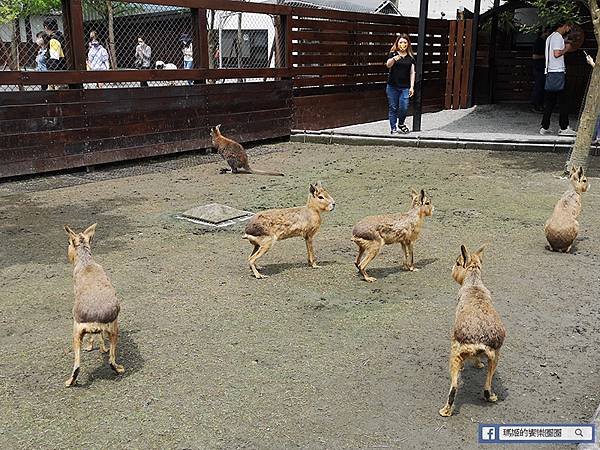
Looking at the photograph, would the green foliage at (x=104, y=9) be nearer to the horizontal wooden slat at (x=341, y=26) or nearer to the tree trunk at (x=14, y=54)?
the tree trunk at (x=14, y=54)

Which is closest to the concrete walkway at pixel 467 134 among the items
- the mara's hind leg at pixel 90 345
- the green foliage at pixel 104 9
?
the green foliage at pixel 104 9

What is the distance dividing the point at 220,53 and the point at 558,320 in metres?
11.6

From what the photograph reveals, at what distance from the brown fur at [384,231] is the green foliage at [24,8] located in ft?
31.8

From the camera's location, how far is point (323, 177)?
10.5 meters

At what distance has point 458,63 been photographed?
61.1 feet

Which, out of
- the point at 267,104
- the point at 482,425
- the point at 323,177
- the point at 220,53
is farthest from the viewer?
the point at 220,53

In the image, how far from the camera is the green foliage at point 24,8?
13188mm

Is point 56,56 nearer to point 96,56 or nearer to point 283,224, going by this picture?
point 96,56

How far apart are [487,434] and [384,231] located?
96.4 inches

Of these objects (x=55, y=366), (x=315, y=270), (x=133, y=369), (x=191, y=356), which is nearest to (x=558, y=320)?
(x=315, y=270)

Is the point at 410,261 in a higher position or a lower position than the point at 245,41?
lower

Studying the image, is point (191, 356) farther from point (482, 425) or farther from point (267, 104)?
point (267, 104)

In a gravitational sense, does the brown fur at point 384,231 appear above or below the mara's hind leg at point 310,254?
above

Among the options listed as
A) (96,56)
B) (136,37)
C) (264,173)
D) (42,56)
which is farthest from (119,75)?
(264,173)
